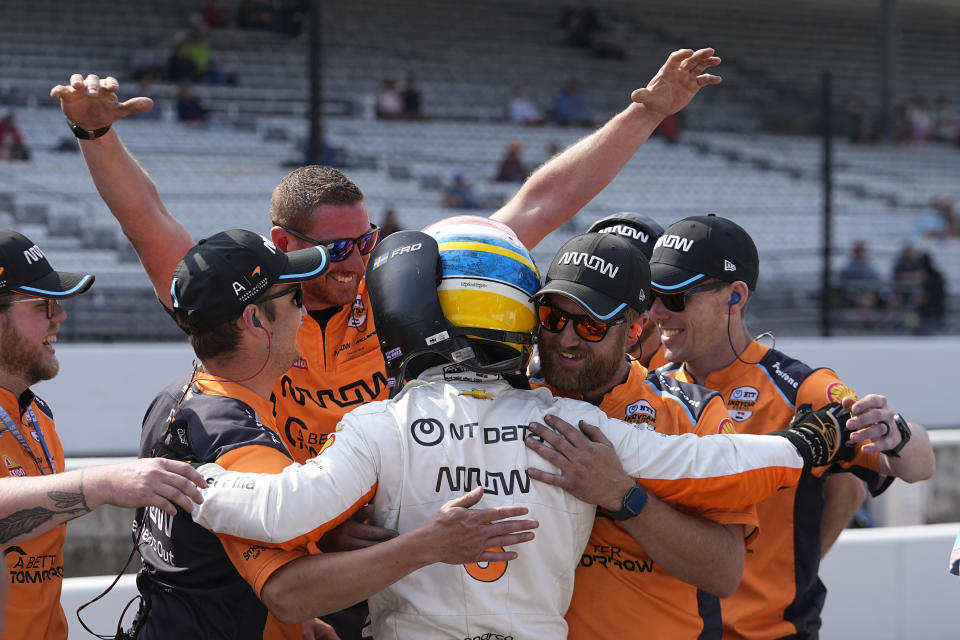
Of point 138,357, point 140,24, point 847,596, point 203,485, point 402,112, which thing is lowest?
point 847,596

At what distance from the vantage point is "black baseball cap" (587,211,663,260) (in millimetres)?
3785

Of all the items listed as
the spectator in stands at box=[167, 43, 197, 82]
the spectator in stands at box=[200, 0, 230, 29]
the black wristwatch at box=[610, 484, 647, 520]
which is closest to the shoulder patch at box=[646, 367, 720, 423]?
the black wristwatch at box=[610, 484, 647, 520]

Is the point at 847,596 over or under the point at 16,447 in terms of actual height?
under

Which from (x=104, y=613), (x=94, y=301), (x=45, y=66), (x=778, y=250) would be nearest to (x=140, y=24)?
(x=45, y=66)

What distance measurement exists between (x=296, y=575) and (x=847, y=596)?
3409mm

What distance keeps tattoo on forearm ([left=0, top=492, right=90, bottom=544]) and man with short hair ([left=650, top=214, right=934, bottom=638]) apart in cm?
180

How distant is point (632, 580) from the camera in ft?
8.46

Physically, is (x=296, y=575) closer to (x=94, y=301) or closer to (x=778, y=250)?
(x=94, y=301)

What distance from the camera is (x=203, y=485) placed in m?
2.27

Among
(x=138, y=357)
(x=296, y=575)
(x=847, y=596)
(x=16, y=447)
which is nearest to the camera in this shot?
(x=296, y=575)

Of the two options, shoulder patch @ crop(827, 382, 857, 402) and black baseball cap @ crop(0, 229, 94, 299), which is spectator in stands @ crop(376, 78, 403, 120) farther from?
shoulder patch @ crop(827, 382, 857, 402)

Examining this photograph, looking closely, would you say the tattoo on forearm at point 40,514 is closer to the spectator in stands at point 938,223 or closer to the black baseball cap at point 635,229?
the black baseball cap at point 635,229

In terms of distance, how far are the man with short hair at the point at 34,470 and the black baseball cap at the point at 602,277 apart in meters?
1.01

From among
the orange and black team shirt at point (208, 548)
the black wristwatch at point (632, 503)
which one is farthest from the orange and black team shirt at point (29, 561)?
the black wristwatch at point (632, 503)
